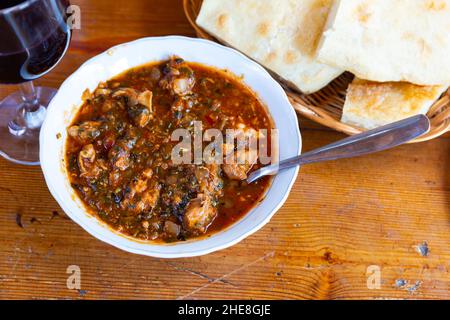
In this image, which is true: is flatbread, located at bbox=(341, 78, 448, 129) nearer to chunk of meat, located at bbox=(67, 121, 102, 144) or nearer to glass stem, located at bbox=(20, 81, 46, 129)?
chunk of meat, located at bbox=(67, 121, 102, 144)

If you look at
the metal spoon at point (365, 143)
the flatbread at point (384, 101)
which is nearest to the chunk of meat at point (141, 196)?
the metal spoon at point (365, 143)

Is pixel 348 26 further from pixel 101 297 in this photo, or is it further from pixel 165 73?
pixel 101 297

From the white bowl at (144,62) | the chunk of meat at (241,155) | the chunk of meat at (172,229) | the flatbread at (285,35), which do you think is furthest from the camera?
the flatbread at (285,35)

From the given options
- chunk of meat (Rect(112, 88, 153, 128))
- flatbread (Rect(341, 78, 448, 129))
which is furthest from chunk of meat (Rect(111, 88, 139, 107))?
flatbread (Rect(341, 78, 448, 129))

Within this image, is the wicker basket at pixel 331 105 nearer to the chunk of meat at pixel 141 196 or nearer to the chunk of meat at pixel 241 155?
the chunk of meat at pixel 241 155
